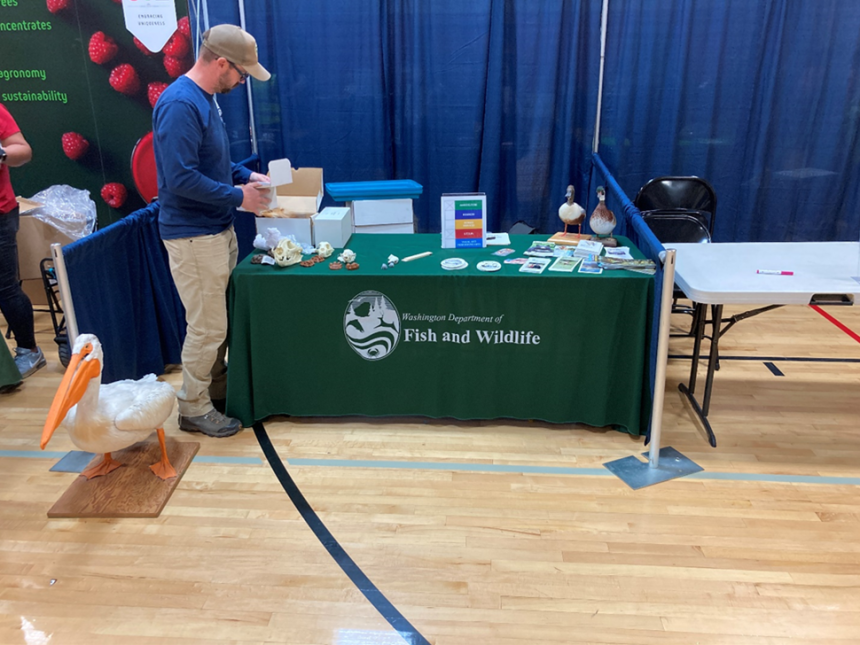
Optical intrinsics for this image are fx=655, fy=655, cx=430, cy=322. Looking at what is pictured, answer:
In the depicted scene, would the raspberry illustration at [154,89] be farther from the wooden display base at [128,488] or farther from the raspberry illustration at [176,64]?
the wooden display base at [128,488]

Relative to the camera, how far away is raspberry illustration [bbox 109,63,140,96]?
394 centimetres

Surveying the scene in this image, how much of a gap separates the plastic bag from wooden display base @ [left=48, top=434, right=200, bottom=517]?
1.74 m

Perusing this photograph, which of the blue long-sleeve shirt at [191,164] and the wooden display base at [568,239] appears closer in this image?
the blue long-sleeve shirt at [191,164]

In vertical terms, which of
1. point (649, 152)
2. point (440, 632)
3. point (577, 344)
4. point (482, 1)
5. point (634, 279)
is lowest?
point (440, 632)

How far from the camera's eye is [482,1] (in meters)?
3.77

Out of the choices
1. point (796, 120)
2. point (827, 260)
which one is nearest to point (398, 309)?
point (827, 260)

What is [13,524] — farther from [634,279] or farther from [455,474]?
[634,279]

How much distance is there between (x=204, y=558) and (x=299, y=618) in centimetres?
43

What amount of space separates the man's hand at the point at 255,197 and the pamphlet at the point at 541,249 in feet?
3.70

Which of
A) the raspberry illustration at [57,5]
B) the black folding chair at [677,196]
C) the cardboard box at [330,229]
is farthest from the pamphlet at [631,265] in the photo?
the raspberry illustration at [57,5]

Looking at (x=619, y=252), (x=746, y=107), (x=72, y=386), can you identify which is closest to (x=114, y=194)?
(x=72, y=386)

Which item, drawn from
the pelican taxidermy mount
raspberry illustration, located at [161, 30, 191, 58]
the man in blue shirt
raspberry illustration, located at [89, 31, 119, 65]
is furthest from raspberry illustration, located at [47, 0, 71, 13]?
the pelican taxidermy mount

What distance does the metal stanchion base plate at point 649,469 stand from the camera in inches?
98.0

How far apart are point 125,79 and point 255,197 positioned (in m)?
2.03
